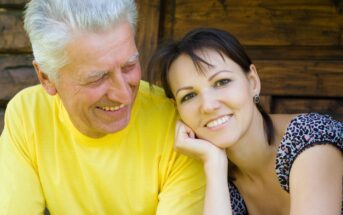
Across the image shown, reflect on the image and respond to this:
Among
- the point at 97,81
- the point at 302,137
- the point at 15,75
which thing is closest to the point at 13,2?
the point at 15,75

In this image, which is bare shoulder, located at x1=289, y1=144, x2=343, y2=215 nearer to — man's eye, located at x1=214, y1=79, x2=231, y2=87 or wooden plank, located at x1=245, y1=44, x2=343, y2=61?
man's eye, located at x1=214, y1=79, x2=231, y2=87

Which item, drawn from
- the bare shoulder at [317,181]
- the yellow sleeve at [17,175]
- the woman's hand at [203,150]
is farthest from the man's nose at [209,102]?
the yellow sleeve at [17,175]

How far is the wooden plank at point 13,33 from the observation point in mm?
3777

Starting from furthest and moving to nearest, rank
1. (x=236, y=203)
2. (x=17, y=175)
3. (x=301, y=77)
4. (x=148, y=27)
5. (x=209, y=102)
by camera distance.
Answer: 1. (x=148, y=27)
2. (x=301, y=77)
3. (x=236, y=203)
4. (x=17, y=175)
5. (x=209, y=102)

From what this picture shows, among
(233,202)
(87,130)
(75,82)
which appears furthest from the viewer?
(233,202)

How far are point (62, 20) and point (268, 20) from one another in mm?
1274

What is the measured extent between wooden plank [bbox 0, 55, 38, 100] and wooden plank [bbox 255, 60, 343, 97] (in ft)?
3.97

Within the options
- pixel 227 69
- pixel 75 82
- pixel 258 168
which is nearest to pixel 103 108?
pixel 75 82

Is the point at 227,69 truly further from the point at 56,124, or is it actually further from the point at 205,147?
the point at 56,124

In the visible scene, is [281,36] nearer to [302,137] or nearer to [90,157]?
[302,137]

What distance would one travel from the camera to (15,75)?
3.79 metres

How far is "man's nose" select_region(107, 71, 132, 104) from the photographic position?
8.10 ft

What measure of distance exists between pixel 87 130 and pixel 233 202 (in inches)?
26.6

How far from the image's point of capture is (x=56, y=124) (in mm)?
2809
